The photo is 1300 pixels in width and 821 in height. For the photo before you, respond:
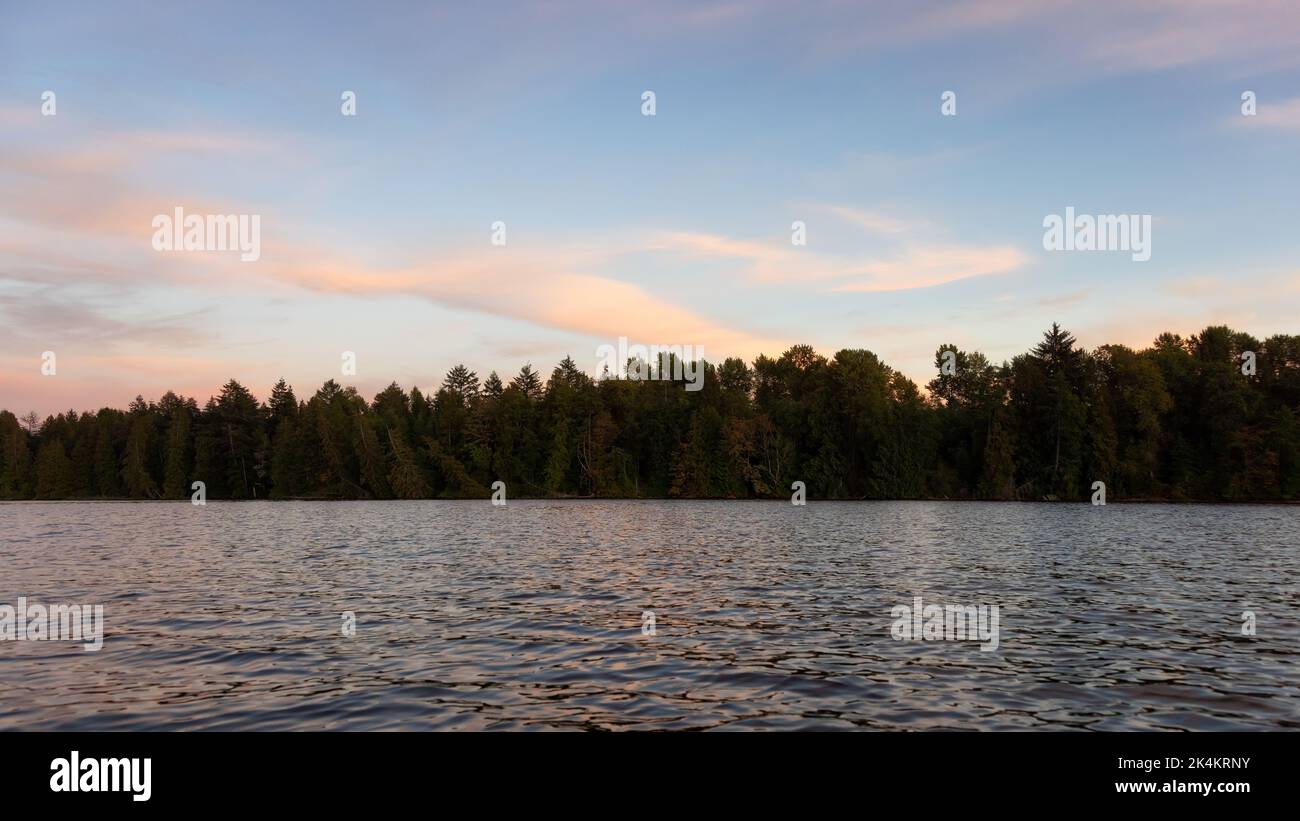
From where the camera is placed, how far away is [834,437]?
167000 mm

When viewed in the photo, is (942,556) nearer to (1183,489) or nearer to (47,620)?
(47,620)

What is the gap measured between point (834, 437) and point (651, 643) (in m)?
149

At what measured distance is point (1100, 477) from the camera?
14400cm

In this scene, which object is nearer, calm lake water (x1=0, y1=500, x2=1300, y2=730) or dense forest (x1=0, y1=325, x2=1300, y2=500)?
calm lake water (x1=0, y1=500, x2=1300, y2=730)

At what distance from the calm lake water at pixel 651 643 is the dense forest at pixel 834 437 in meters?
107

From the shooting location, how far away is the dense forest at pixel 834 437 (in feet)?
472

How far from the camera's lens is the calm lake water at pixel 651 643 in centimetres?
1571

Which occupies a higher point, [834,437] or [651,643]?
[834,437]

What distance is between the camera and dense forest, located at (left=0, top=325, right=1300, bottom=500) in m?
144

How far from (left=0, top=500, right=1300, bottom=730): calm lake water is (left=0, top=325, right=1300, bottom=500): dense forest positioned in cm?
10684

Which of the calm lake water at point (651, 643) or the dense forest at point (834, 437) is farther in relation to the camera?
the dense forest at point (834, 437)

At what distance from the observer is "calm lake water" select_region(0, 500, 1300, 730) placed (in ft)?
51.5
